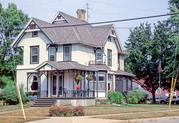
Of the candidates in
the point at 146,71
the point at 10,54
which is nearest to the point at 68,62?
the point at 10,54

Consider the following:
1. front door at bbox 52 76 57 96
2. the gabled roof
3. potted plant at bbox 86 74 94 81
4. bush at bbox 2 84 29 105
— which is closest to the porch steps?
bush at bbox 2 84 29 105

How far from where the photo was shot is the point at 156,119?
30.4 metres

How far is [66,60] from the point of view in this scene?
5069 centimetres

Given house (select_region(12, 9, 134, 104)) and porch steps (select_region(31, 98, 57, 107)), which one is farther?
house (select_region(12, 9, 134, 104))

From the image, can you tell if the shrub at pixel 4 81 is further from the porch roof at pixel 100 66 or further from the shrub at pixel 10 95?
the porch roof at pixel 100 66

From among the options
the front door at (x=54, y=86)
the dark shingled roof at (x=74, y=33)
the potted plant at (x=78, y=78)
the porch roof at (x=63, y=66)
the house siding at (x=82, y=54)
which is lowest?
the front door at (x=54, y=86)

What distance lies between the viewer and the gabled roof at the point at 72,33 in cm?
5094

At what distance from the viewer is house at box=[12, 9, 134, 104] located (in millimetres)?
48841

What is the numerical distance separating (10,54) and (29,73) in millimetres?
13783

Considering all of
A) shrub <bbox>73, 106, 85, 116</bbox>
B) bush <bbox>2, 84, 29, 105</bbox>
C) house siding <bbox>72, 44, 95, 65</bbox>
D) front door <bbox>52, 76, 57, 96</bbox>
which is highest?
house siding <bbox>72, 44, 95, 65</bbox>

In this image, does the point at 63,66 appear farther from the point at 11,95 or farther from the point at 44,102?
the point at 11,95

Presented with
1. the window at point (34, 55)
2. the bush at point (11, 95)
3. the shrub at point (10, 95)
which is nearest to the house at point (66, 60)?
the window at point (34, 55)

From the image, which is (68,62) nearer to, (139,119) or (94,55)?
(94,55)

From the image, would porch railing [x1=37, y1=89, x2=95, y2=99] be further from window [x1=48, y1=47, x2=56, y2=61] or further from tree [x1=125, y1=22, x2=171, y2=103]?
tree [x1=125, y1=22, x2=171, y2=103]
